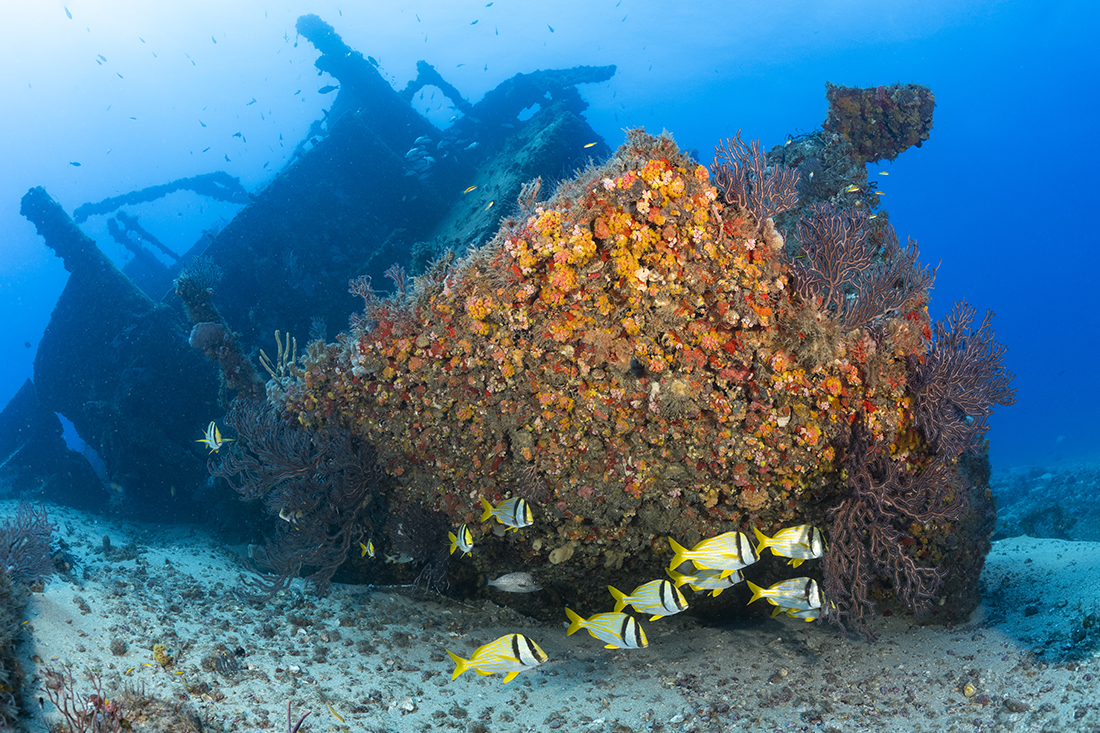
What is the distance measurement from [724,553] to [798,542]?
0.74m

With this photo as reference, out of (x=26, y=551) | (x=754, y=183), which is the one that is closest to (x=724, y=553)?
(x=754, y=183)

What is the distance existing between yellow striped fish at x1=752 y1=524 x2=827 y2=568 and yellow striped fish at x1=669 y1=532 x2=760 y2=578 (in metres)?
0.25

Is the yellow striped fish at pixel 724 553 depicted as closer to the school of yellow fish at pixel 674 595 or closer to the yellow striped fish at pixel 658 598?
the school of yellow fish at pixel 674 595

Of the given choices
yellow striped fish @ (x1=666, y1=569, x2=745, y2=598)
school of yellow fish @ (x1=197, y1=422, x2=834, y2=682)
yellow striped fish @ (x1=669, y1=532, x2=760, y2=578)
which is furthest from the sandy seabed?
yellow striped fish @ (x1=669, y1=532, x2=760, y2=578)

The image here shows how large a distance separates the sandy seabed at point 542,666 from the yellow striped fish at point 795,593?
788 millimetres

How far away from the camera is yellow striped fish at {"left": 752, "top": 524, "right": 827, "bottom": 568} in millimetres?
3793

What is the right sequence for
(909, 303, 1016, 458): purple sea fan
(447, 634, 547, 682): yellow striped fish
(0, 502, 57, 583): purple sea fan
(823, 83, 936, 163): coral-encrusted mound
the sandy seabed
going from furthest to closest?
(823, 83, 936, 163): coral-encrusted mound → (0, 502, 57, 583): purple sea fan → (909, 303, 1016, 458): purple sea fan → the sandy seabed → (447, 634, 547, 682): yellow striped fish

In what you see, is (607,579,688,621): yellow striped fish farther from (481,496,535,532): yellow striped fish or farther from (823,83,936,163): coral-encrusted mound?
(823,83,936,163): coral-encrusted mound

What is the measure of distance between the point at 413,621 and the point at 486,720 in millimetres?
1898

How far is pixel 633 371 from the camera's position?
15.3 ft

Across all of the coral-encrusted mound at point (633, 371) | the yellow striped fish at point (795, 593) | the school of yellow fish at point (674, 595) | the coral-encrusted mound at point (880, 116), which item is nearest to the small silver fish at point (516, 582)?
the coral-encrusted mound at point (633, 371)

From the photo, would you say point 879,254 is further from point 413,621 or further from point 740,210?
point 413,621

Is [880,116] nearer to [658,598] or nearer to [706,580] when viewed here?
[706,580]

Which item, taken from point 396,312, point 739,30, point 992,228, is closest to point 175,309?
point 396,312
